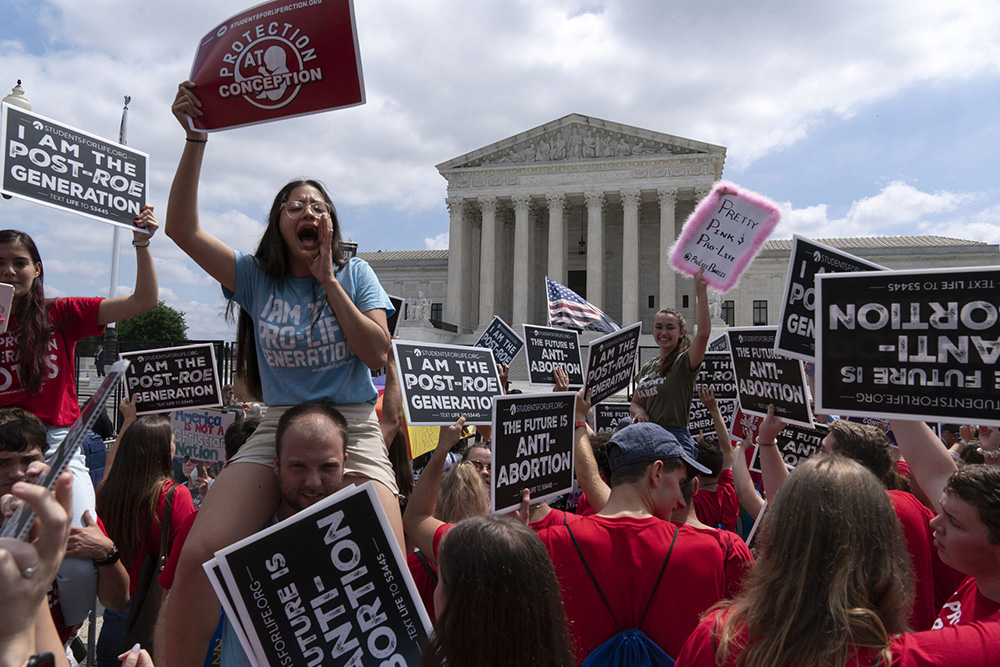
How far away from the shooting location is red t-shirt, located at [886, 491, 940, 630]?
327cm

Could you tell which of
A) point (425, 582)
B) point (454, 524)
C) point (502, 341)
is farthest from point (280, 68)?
point (502, 341)

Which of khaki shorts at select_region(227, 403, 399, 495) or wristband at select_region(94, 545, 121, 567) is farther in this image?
wristband at select_region(94, 545, 121, 567)

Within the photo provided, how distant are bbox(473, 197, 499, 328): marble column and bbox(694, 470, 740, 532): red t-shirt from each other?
145 feet

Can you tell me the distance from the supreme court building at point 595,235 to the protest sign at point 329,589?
41618 mm

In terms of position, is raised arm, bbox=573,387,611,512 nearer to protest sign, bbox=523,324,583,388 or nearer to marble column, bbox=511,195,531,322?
protest sign, bbox=523,324,583,388

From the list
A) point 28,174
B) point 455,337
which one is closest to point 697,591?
point 28,174

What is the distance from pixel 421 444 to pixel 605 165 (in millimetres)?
44496

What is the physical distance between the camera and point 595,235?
1877 inches

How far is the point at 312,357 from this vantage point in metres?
3.13

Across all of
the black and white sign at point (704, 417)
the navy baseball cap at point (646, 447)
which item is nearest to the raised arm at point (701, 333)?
the black and white sign at point (704, 417)

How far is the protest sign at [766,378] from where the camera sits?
5211mm

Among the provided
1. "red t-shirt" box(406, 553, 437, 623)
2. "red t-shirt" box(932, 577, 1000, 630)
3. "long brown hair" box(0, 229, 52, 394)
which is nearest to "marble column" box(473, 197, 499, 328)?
"long brown hair" box(0, 229, 52, 394)

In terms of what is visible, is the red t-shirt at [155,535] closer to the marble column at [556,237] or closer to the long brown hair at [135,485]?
the long brown hair at [135,485]

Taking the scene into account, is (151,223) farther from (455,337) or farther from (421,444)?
(455,337)
